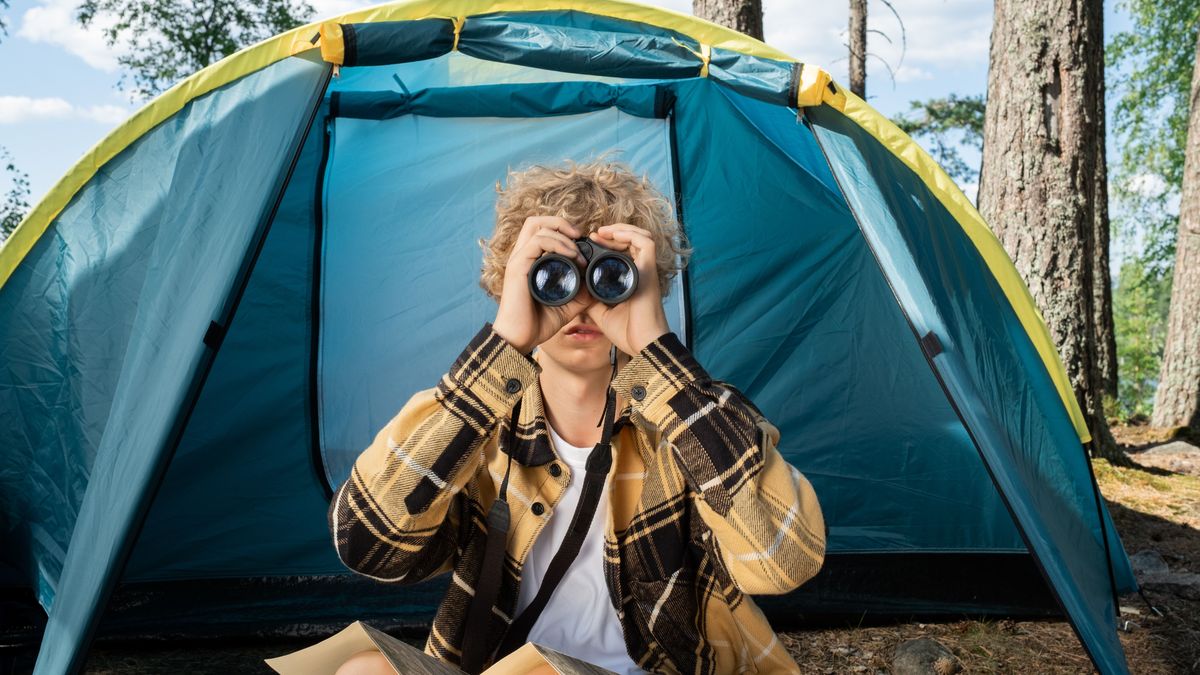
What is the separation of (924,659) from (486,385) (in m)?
1.64

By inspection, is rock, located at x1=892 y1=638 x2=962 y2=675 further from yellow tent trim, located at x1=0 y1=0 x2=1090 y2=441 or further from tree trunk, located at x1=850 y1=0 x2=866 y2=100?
tree trunk, located at x1=850 y1=0 x2=866 y2=100

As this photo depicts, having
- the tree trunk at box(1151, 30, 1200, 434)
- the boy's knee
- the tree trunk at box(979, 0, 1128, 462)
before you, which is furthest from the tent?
the tree trunk at box(1151, 30, 1200, 434)

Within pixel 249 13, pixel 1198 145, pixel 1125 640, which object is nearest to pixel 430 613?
pixel 1125 640

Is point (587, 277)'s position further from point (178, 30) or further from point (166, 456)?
point (178, 30)

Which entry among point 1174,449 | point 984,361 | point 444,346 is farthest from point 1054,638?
point 1174,449

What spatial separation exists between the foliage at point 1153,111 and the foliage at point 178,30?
1096 centimetres

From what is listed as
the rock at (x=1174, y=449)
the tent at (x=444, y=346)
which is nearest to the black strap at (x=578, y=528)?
the tent at (x=444, y=346)

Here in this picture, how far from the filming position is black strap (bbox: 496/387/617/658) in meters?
1.41

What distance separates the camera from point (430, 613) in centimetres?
275

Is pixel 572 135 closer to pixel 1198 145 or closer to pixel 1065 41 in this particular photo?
pixel 1065 41

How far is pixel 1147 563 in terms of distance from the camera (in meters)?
3.07

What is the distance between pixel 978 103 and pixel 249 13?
11.0m

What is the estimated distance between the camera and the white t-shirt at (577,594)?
1.44 m

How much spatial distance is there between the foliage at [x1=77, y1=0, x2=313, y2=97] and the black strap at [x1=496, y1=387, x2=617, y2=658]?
13.2 m
